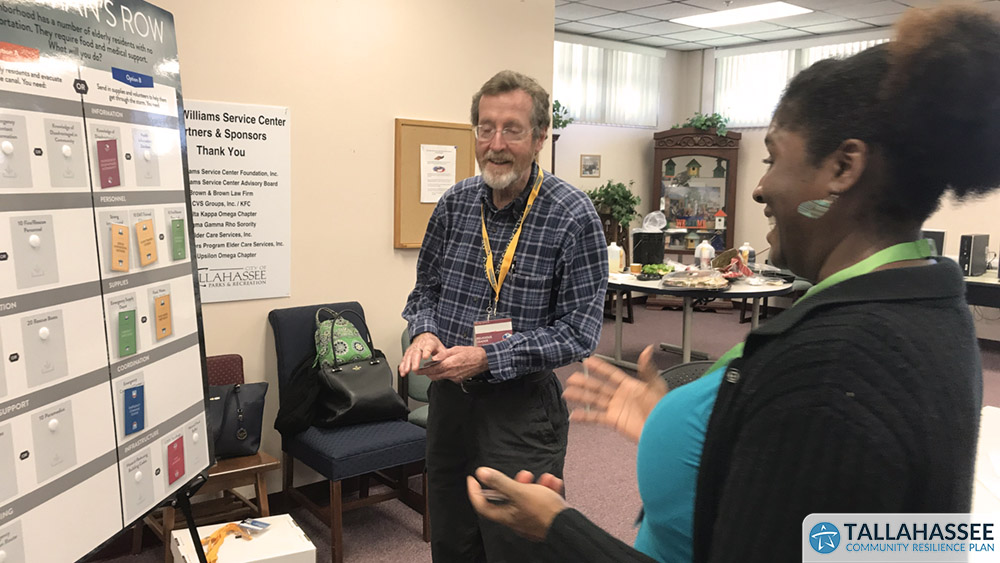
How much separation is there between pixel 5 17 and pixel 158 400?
79 cm

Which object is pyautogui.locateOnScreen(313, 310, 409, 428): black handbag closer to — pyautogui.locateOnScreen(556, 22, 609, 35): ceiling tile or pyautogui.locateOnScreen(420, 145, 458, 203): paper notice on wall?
pyautogui.locateOnScreen(420, 145, 458, 203): paper notice on wall

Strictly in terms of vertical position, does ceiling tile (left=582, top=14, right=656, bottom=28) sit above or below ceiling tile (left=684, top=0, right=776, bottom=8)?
above

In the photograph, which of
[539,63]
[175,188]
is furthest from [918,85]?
[539,63]

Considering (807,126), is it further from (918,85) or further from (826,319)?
(826,319)

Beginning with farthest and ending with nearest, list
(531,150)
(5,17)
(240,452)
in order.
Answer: (240,452)
(531,150)
(5,17)

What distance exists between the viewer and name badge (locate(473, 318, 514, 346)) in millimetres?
1845

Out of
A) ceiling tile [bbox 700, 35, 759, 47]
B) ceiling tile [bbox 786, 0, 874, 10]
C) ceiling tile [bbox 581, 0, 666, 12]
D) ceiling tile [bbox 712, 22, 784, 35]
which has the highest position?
ceiling tile [bbox 700, 35, 759, 47]

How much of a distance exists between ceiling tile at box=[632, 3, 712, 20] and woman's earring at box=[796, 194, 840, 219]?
6.18 metres

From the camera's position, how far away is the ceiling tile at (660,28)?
720cm

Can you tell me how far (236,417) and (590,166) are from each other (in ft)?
20.0

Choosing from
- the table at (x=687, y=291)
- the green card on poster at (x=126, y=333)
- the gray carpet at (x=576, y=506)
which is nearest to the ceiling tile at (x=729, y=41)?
the table at (x=687, y=291)

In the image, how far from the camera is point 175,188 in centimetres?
158

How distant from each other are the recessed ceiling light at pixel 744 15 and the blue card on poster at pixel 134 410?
6378mm

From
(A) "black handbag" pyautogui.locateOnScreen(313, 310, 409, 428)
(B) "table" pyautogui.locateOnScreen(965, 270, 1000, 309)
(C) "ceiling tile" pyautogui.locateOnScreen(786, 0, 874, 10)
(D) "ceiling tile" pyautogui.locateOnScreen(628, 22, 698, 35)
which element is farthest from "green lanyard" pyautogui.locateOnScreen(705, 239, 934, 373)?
(D) "ceiling tile" pyautogui.locateOnScreen(628, 22, 698, 35)
